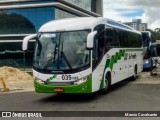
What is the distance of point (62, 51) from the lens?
15.0m

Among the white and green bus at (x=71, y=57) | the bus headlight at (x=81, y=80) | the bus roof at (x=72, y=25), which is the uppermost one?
the bus roof at (x=72, y=25)

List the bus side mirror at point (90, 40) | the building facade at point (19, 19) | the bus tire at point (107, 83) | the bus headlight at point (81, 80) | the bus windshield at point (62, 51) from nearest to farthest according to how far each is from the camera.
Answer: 1. the bus side mirror at point (90, 40)
2. the bus headlight at point (81, 80)
3. the bus windshield at point (62, 51)
4. the bus tire at point (107, 83)
5. the building facade at point (19, 19)

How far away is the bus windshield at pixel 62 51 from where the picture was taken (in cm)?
1484

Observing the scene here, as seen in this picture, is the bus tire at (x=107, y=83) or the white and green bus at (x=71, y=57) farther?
the bus tire at (x=107, y=83)

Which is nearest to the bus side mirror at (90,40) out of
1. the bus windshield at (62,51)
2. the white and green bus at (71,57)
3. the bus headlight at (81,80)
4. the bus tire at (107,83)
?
the white and green bus at (71,57)

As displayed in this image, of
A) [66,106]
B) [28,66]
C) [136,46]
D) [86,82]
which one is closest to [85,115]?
[66,106]

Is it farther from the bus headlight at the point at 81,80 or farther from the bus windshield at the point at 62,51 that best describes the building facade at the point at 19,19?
the bus headlight at the point at 81,80

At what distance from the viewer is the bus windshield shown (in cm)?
1484


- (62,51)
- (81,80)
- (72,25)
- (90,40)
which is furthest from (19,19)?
(90,40)

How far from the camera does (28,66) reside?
57000 mm

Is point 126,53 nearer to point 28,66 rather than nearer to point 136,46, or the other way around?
point 136,46

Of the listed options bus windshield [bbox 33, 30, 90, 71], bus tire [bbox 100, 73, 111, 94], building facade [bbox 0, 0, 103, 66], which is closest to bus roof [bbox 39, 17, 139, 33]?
bus windshield [bbox 33, 30, 90, 71]

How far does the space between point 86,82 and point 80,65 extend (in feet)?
2.22

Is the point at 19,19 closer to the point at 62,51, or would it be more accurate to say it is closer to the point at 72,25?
the point at 72,25
